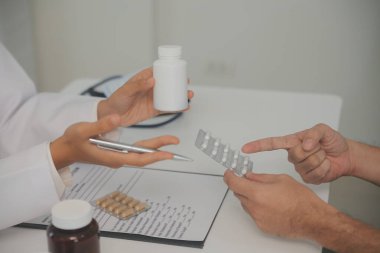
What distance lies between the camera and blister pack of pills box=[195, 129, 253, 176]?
910 millimetres

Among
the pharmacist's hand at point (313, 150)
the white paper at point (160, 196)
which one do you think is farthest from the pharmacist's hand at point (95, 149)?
the pharmacist's hand at point (313, 150)

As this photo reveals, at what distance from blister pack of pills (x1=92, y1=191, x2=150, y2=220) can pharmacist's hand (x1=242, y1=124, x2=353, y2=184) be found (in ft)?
0.75

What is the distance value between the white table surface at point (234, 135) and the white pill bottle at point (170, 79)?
0.18m

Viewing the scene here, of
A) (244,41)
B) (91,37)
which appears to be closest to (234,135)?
(244,41)

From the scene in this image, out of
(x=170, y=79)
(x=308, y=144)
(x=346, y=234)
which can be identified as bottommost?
(x=346, y=234)

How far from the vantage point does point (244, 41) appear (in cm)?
207

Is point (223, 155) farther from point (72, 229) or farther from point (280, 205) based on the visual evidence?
point (72, 229)

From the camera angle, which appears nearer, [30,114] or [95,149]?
[95,149]

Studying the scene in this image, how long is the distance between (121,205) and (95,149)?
0.43ft

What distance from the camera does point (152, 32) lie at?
2.15m

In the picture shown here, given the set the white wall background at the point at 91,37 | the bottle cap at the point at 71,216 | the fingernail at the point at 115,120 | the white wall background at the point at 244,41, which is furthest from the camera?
the white wall background at the point at 91,37

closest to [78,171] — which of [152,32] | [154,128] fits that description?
[154,128]

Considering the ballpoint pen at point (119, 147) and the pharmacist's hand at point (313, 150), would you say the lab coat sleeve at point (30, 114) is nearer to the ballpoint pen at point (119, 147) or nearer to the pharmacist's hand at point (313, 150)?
the ballpoint pen at point (119, 147)

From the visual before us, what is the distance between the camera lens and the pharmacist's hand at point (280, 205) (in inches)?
32.2
